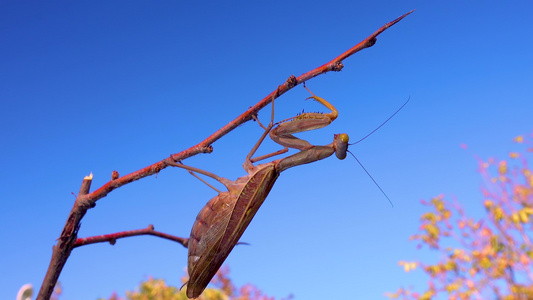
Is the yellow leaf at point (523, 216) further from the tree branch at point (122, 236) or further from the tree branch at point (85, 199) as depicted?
the tree branch at point (85, 199)

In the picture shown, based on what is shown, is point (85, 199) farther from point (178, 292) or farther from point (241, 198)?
point (178, 292)

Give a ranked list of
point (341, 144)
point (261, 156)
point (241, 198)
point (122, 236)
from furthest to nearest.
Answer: point (261, 156)
point (341, 144)
point (241, 198)
point (122, 236)

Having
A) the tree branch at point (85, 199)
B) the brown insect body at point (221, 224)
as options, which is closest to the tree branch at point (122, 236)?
the tree branch at point (85, 199)

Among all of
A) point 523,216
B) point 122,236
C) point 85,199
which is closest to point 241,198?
point 122,236

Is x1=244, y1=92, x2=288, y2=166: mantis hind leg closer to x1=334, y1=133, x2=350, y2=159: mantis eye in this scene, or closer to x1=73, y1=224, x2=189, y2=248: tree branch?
x1=334, y1=133, x2=350, y2=159: mantis eye

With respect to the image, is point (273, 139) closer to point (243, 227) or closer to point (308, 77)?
point (243, 227)

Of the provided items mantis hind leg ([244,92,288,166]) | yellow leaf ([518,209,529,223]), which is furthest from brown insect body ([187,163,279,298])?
yellow leaf ([518,209,529,223])

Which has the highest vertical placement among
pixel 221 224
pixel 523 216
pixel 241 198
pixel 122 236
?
pixel 122 236
